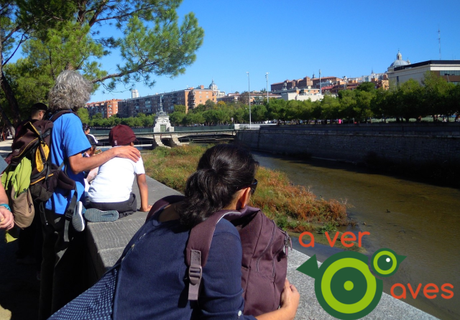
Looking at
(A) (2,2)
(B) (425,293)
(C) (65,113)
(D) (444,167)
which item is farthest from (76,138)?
(D) (444,167)

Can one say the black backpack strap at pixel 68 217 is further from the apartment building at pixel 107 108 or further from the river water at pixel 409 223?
the apartment building at pixel 107 108

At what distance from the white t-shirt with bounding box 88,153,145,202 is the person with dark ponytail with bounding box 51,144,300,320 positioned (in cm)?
166

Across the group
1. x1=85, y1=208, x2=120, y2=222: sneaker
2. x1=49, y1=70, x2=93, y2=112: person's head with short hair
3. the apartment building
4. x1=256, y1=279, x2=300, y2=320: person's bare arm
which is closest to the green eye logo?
x1=256, y1=279, x2=300, y2=320: person's bare arm

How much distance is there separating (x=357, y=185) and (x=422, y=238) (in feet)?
27.7

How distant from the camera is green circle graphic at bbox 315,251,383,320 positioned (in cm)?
177

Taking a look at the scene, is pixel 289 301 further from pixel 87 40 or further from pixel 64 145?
pixel 87 40

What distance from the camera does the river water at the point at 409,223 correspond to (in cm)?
607

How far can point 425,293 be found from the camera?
18.6 feet

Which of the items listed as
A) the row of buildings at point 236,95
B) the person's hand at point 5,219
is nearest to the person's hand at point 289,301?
the person's hand at point 5,219

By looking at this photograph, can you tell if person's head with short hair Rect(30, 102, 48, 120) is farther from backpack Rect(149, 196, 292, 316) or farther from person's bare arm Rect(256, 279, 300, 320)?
person's bare arm Rect(256, 279, 300, 320)

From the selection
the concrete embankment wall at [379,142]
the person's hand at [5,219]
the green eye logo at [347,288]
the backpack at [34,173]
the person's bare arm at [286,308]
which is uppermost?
the backpack at [34,173]

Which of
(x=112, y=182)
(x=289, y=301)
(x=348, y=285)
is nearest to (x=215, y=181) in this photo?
(x=289, y=301)

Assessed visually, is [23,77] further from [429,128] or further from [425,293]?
[429,128]

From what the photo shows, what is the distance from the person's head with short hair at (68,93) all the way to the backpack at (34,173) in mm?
85
